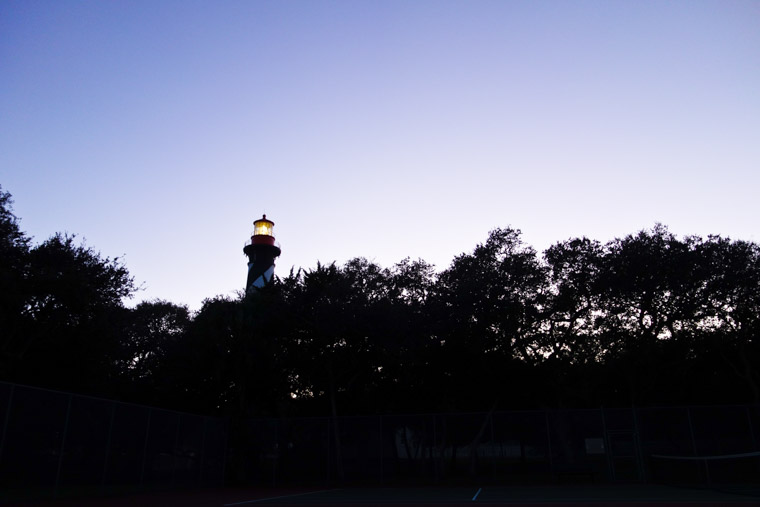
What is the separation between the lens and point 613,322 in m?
25.6

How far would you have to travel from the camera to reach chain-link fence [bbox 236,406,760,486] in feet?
59.8

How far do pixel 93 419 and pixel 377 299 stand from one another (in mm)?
14954

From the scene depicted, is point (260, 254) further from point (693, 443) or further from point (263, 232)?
point (693, 443)

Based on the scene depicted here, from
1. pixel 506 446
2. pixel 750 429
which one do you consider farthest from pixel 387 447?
pixel 750 429

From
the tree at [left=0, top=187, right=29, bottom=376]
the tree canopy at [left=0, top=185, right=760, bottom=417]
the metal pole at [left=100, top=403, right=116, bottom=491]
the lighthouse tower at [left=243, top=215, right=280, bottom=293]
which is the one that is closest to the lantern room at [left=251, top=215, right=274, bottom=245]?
the lighthouse tower at [left=243, top=215, right=280, bottom=293]

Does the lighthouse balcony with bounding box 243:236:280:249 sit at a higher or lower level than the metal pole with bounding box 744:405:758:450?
higher

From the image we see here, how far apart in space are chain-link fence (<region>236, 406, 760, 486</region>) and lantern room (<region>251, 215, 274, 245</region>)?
21044 millimetres

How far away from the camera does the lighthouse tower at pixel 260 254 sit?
40.3 metres

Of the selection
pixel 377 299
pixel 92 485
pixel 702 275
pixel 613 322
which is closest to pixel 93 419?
pixel 92 485

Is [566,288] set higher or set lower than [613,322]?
higher

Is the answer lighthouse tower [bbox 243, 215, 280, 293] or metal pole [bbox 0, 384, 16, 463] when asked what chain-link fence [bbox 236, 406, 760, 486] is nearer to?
metal pole [bbox 0, 384, 16, 463]

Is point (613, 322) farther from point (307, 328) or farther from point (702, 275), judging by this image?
point (307, 328)

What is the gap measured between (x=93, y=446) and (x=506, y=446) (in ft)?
43.8

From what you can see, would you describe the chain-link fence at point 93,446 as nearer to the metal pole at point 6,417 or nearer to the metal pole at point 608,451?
the metal pole at point 6,417
